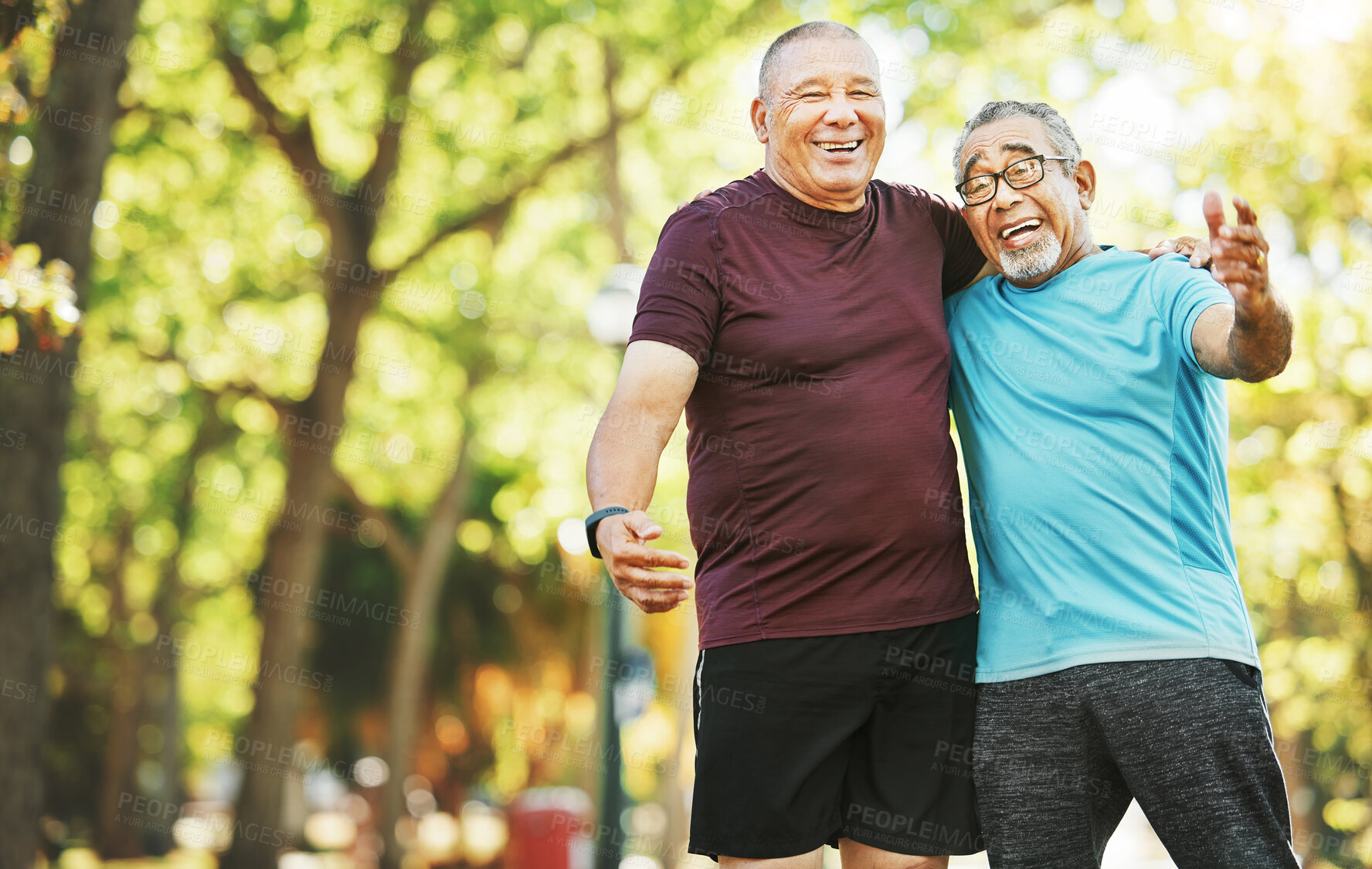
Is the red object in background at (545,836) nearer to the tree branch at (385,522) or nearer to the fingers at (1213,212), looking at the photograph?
the tree branch at (385,522)

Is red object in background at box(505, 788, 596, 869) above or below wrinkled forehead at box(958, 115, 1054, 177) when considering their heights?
below

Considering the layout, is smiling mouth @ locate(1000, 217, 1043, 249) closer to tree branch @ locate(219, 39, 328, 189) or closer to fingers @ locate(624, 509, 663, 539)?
fingers @ locate(624, 509, 663, 539)

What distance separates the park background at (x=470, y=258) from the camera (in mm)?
7094

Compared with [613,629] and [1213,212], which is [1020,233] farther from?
[613,629]

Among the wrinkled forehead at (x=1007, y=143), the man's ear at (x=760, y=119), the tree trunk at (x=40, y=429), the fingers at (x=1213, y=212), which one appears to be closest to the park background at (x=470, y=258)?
the tree trunk at (x=40, y=429)

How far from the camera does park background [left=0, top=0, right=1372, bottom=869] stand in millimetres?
7094

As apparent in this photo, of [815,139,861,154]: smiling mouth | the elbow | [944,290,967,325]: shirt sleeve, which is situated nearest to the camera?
the elbow

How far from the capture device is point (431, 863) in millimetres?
21250

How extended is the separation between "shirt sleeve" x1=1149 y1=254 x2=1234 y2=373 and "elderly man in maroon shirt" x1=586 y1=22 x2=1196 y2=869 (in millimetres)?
508

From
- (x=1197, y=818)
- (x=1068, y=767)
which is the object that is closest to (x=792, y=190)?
(x=1068, y=767)

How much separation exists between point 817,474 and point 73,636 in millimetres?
28620

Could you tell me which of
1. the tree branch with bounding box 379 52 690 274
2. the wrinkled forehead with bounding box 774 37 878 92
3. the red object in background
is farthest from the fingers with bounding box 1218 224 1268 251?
the red object in background

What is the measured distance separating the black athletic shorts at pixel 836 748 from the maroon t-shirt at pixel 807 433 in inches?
2.5

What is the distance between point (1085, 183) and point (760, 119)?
2.77 ft
